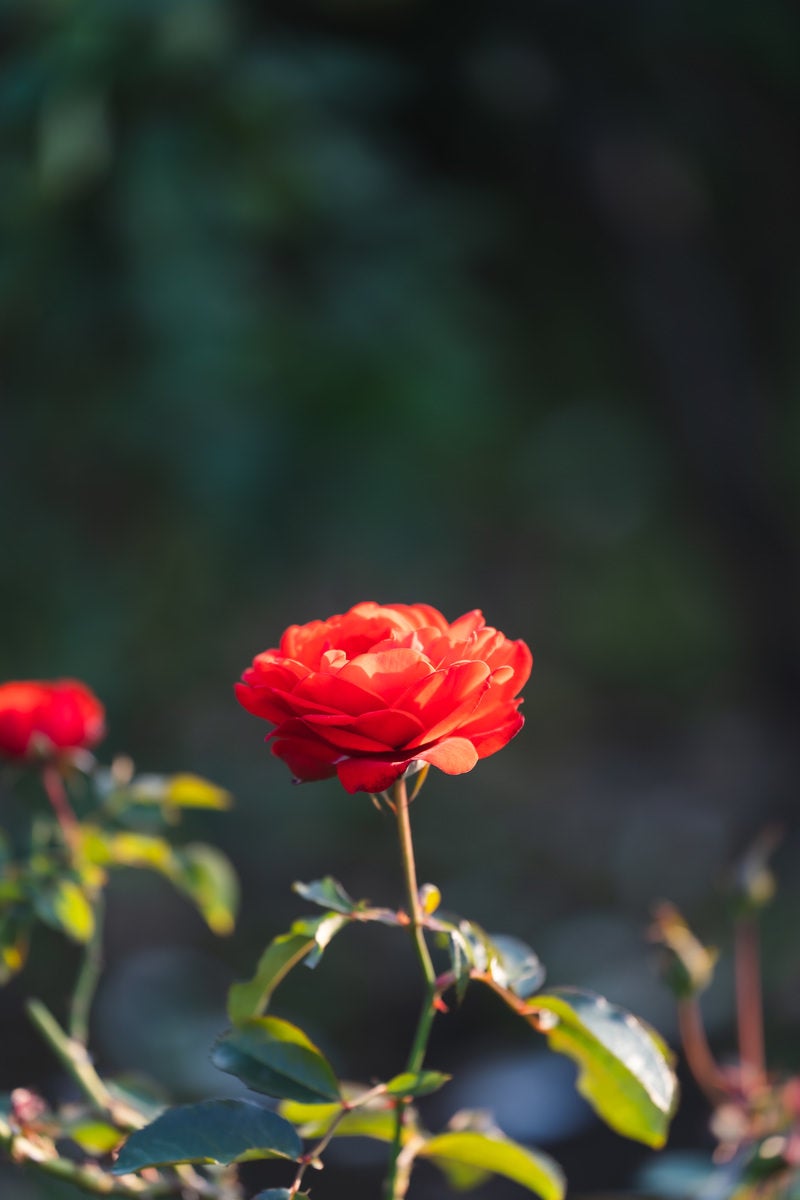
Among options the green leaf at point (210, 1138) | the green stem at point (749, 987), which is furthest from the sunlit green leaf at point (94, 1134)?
the green stem at point (749, 987)

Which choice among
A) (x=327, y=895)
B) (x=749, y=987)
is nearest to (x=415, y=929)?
(x=327, y=895)

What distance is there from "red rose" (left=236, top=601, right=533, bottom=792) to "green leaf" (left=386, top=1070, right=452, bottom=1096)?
11 cm

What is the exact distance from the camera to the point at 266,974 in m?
0.46

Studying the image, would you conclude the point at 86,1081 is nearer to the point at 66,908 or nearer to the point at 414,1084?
the point at 66,908

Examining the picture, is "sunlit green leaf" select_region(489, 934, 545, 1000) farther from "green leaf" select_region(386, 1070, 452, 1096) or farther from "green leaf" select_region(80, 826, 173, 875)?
"green leaf" select_region(80, 826, 173, 875)

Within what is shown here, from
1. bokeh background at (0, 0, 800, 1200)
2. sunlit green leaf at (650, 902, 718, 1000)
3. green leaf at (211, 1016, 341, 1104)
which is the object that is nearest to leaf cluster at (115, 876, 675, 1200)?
green leaf at (211, 1016, 341, 1104)

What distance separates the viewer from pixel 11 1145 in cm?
47

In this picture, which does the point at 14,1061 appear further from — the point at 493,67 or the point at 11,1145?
the point at 493,67

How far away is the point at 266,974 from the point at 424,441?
1.47 metres

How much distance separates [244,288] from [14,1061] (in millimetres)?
1193

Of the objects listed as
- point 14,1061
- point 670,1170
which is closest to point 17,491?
point 14,1061

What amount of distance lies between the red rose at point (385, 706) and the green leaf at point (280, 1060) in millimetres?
110

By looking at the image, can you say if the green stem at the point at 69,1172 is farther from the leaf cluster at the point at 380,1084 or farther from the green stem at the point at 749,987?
the green stem at the point at 749,987

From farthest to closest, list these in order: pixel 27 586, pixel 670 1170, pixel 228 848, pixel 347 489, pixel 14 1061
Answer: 1. pixel 228 848
2. pixel 27 586
3. pixel 347 489
4. pixel 14 1061
5. pixel 670 1170
